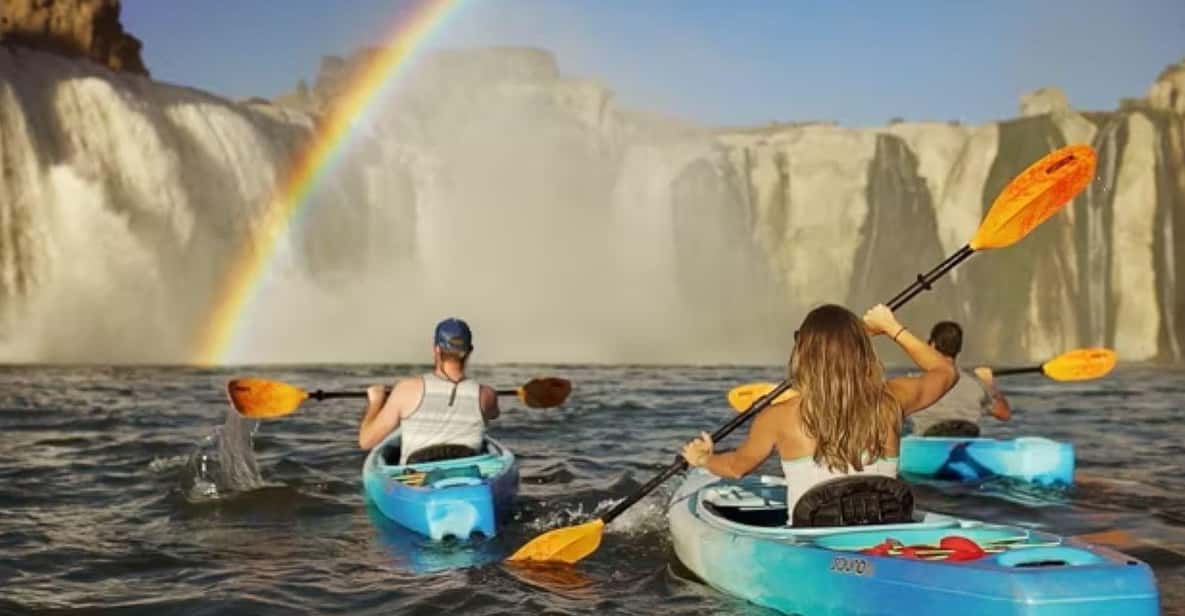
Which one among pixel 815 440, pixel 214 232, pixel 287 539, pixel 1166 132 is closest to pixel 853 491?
pixel 815 440

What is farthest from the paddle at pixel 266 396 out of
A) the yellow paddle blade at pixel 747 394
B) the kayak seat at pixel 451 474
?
the yellow paddle blade at pixel 747 394

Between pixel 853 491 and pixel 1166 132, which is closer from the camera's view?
pixel 853 491

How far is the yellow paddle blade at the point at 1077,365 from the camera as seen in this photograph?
10.1 meters

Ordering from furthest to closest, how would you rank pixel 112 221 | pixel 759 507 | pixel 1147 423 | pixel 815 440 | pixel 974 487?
pixel 112 221 < pixel 1147 423 < pixel 974 487 < pixel 759 507 < pixel 815 440

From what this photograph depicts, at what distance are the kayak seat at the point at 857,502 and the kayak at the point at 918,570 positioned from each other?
0.09 m

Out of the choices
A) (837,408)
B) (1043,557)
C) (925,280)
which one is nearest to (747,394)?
(925,280)

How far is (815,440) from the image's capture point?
5395 millimetres

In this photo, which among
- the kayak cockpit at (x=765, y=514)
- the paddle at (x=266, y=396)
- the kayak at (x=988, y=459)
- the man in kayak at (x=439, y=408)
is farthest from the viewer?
the kayak at (x=988, y=459)

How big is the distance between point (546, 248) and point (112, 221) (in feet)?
47.3

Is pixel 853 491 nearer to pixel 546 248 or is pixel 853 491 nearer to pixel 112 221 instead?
pixel 112 221

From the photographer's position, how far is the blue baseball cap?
8188 mm

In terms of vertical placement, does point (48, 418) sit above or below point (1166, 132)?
below

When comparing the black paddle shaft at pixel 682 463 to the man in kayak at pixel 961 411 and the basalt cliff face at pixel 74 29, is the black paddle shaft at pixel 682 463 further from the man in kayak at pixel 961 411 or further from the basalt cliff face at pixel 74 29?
the basalt cliff face at pixel 74 29

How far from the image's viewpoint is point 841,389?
5.26 metres
